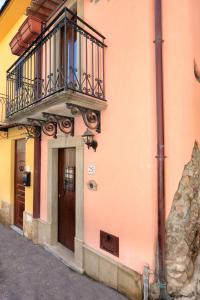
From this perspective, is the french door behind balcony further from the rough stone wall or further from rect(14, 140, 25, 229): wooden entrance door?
rect(14, 140, 25, 229): wooden entrance door

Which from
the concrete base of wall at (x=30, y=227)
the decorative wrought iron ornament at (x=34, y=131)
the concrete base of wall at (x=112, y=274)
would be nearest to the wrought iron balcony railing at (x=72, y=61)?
the decorative wrought iron ornament at (x=34, y=131)

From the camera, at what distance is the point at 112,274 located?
410 cm

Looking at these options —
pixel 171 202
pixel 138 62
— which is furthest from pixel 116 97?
pixel 171 202

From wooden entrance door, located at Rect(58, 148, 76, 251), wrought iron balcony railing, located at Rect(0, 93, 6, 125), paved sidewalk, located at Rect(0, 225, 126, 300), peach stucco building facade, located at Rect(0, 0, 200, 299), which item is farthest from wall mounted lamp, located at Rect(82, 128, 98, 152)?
wrought iron balcony railing, located at Rect(0, 93, 6, 125)

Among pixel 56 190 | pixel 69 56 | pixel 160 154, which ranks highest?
pixel 69 56

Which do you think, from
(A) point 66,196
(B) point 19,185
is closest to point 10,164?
(B) point 19,185

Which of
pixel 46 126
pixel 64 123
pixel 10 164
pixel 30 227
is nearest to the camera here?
pixel 64 123

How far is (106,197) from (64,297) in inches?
69.9

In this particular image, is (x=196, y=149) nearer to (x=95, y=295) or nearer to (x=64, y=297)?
(x=95, y=295)

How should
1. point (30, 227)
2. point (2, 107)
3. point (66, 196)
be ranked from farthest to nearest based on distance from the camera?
point (2, 107) → point (30, 227) → point (66, 196)

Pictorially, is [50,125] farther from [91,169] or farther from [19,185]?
[19,185]

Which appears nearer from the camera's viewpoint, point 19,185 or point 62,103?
point 62,103

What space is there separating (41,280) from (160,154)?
3245mm

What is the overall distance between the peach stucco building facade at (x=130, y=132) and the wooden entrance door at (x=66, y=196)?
17.2 inches
